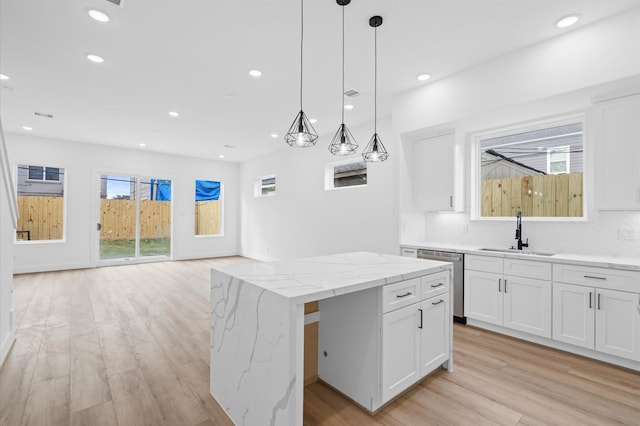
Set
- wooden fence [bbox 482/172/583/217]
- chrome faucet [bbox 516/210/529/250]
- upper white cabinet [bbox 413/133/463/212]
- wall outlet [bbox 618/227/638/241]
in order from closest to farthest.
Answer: wall outlet [bbox 618/227/638/241] → wooden fence [bbox 482/172/583/217] → chrome faucet [bbox 516/210/529/250] → upper white cabinet [bbox 413/133/463/212]

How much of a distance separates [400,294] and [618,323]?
2.04 meters

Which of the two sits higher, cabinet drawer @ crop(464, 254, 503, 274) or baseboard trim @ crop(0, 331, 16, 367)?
cabinet drawer @ crop(464, 254, 503, 274)

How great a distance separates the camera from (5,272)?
8.77 feet

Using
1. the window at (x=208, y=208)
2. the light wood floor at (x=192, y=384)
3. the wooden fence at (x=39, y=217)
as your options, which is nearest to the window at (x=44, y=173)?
the wooden fence at (x=39, y=217)

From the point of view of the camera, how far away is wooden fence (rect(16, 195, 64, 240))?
20.3 ft

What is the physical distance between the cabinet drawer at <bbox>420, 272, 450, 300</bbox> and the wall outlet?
6.25 feet

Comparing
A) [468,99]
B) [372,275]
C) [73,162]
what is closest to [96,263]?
[73,162]

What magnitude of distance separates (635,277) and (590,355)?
31.1 inches

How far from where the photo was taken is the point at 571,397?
2.09 metres

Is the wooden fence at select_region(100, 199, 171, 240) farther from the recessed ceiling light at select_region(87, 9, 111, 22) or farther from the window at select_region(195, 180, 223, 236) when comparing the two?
the recessed ceiling light at select_region(87, 9, 111, 22)

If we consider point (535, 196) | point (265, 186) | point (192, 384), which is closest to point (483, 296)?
point (535, 196)

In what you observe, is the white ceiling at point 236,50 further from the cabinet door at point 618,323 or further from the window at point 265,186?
the window at point 265,186

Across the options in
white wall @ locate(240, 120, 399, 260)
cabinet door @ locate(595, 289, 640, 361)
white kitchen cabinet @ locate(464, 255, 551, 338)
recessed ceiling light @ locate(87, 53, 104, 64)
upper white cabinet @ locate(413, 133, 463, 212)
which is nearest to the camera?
cabinet door @ locate(595, 289, 640, 361)

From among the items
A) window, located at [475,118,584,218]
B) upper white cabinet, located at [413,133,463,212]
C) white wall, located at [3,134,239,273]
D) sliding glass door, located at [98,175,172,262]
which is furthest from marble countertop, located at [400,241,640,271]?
sliding glass door, located at [98,175,172,262]
